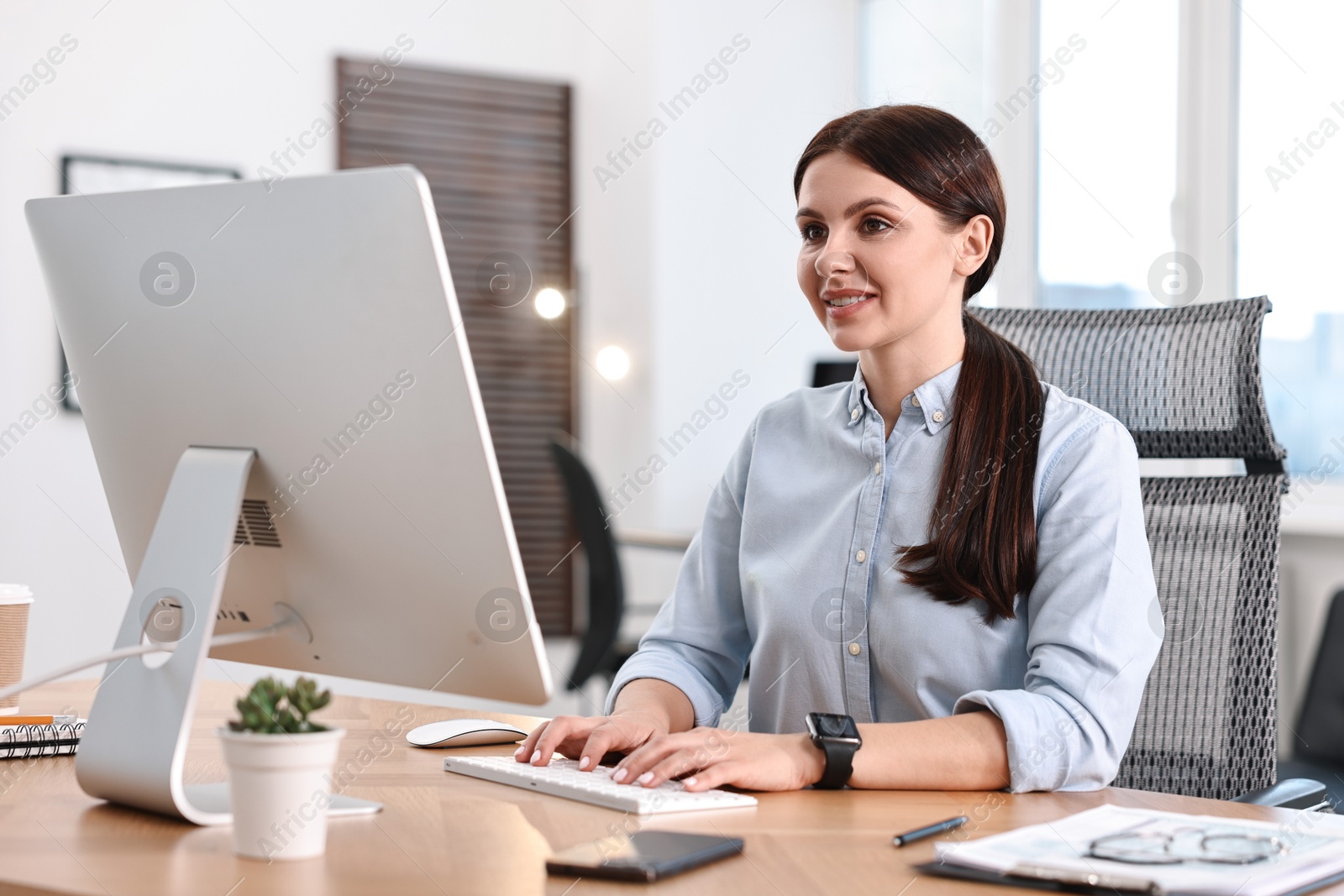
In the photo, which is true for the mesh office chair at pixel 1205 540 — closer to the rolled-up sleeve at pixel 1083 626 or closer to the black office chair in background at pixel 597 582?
the rolled-up sleeve at pixel 1083 626

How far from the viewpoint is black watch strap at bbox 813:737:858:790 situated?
1.11 meters

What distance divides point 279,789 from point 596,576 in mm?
2607

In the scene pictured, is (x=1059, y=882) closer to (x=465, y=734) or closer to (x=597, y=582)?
(x=465, y=734)

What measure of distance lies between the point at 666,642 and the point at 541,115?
11.5 ft

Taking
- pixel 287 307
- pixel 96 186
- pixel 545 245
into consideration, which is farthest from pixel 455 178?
pixel 287 307

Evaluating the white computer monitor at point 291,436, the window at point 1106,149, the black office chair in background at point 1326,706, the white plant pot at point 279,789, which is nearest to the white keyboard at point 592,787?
the white computer monitor at point 291,436

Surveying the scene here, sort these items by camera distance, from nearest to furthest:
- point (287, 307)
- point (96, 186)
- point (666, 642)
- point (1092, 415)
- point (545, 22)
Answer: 1. point (287, 307)
2. point (1092, 415)
3. point (666, 642)
4. point (96, 186)
5. point (545, 22)

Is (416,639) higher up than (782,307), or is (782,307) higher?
(782,307)

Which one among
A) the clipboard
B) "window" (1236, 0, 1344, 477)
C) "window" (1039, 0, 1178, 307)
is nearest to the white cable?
the clipboard

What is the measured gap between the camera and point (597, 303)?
4.71 m

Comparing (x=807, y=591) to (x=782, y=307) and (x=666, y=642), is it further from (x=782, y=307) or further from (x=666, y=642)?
(x=782, y=307)

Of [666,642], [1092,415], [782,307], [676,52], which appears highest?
[676,52]

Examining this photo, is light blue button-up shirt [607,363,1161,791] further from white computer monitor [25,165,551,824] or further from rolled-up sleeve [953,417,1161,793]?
white computer monitor [25,165,551,824]

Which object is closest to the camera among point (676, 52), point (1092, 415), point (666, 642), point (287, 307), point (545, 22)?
point (287, 307)
